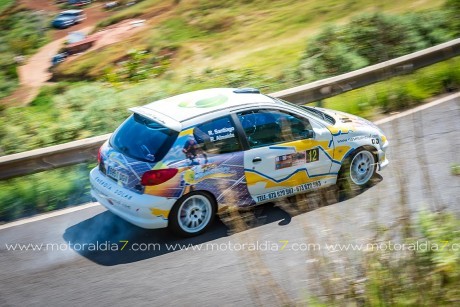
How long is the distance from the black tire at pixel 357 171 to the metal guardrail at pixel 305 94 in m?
1.20

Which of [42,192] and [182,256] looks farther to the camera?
[42,192]

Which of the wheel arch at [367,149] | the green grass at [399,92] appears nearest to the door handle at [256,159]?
the wheel arch at [367,149]

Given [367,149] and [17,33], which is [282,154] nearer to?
[367,149]

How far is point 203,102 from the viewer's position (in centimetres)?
877

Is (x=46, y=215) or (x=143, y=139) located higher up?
(x=143, y=139)

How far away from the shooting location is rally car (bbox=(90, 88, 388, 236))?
26.4 ft

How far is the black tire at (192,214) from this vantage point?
26.6 ft

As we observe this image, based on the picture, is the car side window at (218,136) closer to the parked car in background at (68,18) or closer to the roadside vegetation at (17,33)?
the roadside vegetation at (17,33)

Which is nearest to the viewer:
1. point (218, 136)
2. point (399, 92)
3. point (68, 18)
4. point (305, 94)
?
point (218, 136)

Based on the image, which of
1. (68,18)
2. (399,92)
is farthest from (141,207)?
(68,18)

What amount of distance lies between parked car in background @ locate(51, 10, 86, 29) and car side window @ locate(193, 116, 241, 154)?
1542cm

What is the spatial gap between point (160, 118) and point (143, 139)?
33 centimetres

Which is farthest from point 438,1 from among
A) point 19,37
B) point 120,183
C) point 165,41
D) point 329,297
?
point 329,297

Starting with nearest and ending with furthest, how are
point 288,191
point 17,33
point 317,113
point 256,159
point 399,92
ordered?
point 256,159 < point 288,191 < point 317,113 < point 399,92 < point 17,33
